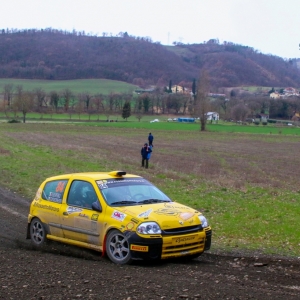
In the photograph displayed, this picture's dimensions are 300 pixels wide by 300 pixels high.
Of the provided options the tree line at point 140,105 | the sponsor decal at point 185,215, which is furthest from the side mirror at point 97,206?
the tree line at point 140,105

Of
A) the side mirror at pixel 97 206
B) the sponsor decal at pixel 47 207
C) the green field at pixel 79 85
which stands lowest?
the sponsor decal at pixel 47 207

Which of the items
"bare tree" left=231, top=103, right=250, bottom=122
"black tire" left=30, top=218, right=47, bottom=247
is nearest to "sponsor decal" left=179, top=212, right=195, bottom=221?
"black tire" left=30, top=218, right=47, bottom=247

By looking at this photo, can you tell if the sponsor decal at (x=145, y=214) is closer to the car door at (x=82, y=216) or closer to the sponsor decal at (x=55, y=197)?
the car door at (x=82, y=216)

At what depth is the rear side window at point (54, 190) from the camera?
10.2 metres

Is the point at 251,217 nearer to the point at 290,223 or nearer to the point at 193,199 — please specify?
the point at 290,223

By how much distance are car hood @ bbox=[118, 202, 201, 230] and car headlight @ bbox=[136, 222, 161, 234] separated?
0.08 m

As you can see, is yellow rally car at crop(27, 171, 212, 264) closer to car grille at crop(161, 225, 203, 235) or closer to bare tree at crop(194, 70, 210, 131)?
car grille at crop(161, 225, 203, 235)

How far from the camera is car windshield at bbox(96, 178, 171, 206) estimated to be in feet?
30.8

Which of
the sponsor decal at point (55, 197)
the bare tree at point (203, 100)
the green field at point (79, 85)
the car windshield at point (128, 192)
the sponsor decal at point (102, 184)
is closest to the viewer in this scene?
the car windshield at point (128, 192)

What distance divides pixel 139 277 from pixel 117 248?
1.48 meters

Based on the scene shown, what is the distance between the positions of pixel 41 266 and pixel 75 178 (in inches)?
98.1

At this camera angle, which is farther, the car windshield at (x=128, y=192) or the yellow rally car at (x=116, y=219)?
the car windshield at (x=128, y=192)

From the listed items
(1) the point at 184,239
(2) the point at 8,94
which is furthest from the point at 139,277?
(2) the point at 8,94

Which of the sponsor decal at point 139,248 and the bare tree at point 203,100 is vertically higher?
the bare tree at point 203,100
